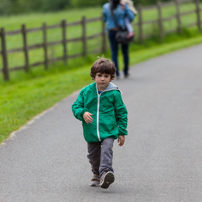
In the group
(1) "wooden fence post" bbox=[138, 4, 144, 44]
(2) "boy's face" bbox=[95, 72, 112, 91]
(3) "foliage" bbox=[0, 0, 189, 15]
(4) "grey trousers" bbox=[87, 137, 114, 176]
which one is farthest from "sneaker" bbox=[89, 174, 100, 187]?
(3) "foliage" bbox=[0, 0, 189, 15]

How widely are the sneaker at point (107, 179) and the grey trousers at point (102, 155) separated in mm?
94

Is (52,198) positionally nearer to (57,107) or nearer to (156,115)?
(156,115)

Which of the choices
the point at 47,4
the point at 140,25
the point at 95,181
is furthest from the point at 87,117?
the point at 47,4

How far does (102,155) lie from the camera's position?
5.23 m

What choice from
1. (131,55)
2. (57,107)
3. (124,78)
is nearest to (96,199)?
(57,107)

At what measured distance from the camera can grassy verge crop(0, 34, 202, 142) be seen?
8.98 meters

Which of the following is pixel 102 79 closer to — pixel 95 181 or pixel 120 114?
pixel 120 114

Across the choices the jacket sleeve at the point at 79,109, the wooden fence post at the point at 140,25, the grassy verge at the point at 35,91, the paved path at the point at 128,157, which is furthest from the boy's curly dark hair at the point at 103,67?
the wooden fence post at the point at 140,25

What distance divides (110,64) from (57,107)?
15.6 ft

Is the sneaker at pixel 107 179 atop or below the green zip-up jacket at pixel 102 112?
below

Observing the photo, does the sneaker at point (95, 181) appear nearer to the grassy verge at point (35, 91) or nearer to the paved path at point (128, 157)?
the paved path at point (128, 157)

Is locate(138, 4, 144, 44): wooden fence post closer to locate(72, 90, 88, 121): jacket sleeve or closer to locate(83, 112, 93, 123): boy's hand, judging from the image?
locate(72, 90, 88, 121): jacket sleeve

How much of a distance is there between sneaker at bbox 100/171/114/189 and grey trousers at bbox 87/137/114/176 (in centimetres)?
9

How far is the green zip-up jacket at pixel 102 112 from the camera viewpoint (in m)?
5.24
